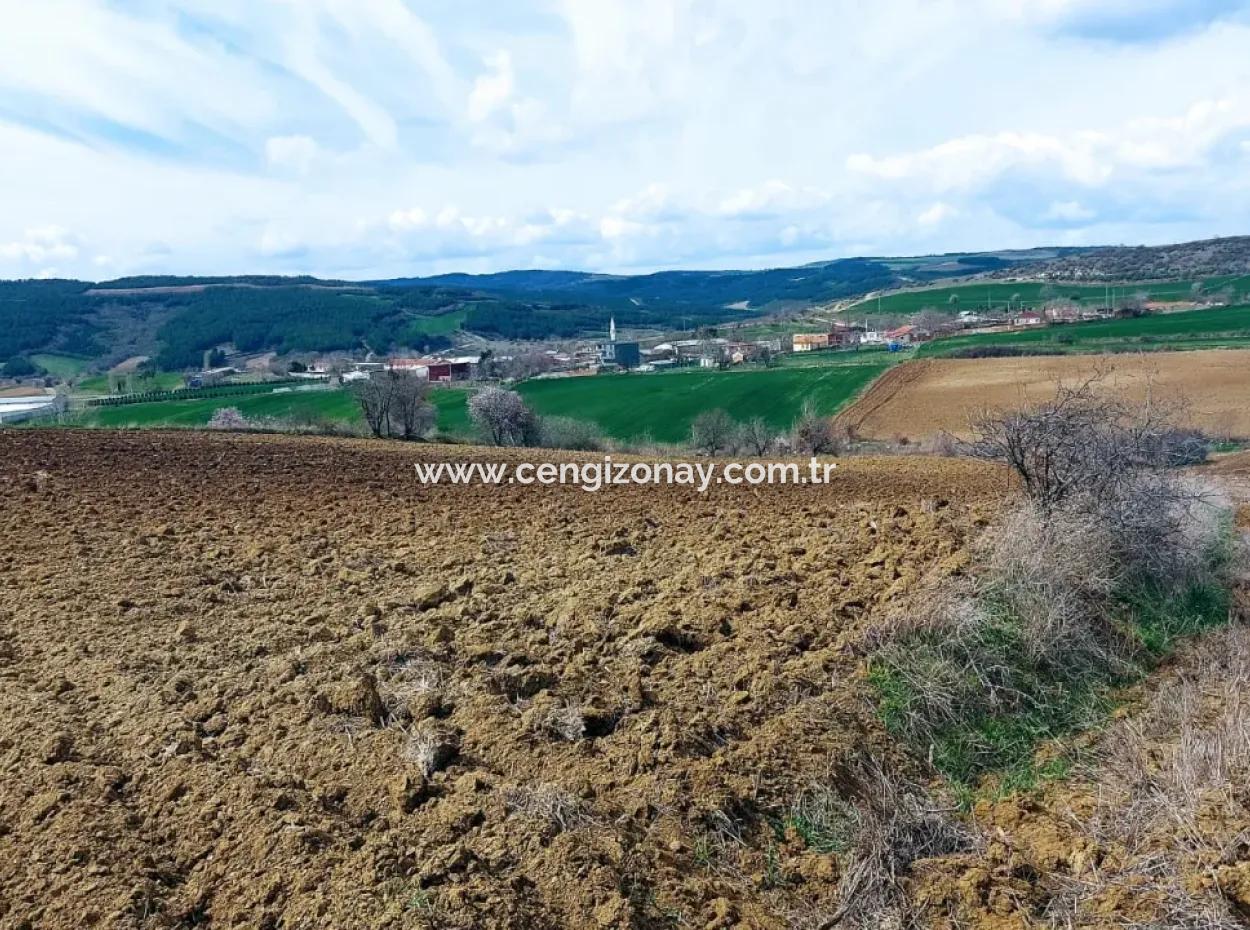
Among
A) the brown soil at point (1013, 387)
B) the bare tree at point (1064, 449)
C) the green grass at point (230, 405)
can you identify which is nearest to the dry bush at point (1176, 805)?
the bare tree at point (1064, 449)

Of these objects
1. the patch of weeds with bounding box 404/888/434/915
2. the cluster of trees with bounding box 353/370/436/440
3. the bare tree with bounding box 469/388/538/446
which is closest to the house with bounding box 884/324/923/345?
the bare tree with bounding box 469/388/538/446

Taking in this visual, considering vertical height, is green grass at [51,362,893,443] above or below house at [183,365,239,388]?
below

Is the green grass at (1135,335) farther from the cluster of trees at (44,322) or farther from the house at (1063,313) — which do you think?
the cluster of trees at (44,322)

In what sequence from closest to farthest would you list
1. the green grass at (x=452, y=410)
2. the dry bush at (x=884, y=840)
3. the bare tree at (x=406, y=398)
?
1. the dry bush at (x=884, y=840)
2. the bare tree at (x=406, y=398)
3. the green grass at (x=452, y=410)

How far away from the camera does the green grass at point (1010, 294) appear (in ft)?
283

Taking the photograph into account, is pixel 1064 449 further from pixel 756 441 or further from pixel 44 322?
pixel 44 322

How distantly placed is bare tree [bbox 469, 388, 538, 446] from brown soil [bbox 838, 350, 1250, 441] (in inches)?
549

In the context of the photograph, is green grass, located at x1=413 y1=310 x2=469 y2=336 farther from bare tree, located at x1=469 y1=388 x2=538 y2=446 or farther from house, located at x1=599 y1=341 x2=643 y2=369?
bare tree, located at x1=469 y1=388 x2=538 y2=446

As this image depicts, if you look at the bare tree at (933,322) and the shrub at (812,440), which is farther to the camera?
the bare tree at (933,322)

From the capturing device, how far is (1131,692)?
6688 mm

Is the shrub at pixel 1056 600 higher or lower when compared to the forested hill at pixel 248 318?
lower

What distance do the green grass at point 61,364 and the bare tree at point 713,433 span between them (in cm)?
6747

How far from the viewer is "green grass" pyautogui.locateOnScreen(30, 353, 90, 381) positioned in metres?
77.9

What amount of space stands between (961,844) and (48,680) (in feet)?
19.1
